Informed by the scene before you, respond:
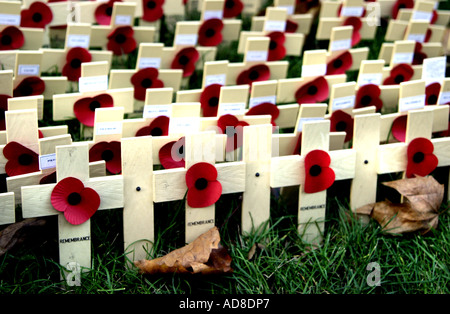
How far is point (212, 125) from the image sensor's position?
9.46 ft

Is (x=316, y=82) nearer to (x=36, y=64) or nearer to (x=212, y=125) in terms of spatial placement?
(x=212, y=125)


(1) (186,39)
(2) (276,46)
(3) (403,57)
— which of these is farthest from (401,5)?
(1) (186,39)

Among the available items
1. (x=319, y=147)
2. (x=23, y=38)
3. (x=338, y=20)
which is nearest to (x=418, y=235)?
(x=319, y=147)

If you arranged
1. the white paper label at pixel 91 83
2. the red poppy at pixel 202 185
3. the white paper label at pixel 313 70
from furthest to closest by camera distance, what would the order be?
the white paper label at pixel 313 70 → the white paper label at pixel 91 83 → the red poppy at pixel 202 185

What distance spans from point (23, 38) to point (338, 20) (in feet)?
6.16

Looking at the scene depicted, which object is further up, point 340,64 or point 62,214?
point 340,64

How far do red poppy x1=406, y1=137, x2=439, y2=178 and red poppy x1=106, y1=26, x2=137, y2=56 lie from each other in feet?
5.71

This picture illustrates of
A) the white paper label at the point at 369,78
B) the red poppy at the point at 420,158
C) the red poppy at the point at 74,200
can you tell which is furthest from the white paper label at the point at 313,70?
the red poppy at the point at 74,200

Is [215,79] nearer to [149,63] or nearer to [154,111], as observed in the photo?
[149,63]

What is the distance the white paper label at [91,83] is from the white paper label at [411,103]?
1.36m

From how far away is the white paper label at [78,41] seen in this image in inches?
137

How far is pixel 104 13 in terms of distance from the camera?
3.92 metres

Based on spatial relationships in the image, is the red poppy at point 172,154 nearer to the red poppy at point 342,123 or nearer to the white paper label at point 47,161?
the white paper label at point 47,161

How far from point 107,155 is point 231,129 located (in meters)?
0.53
